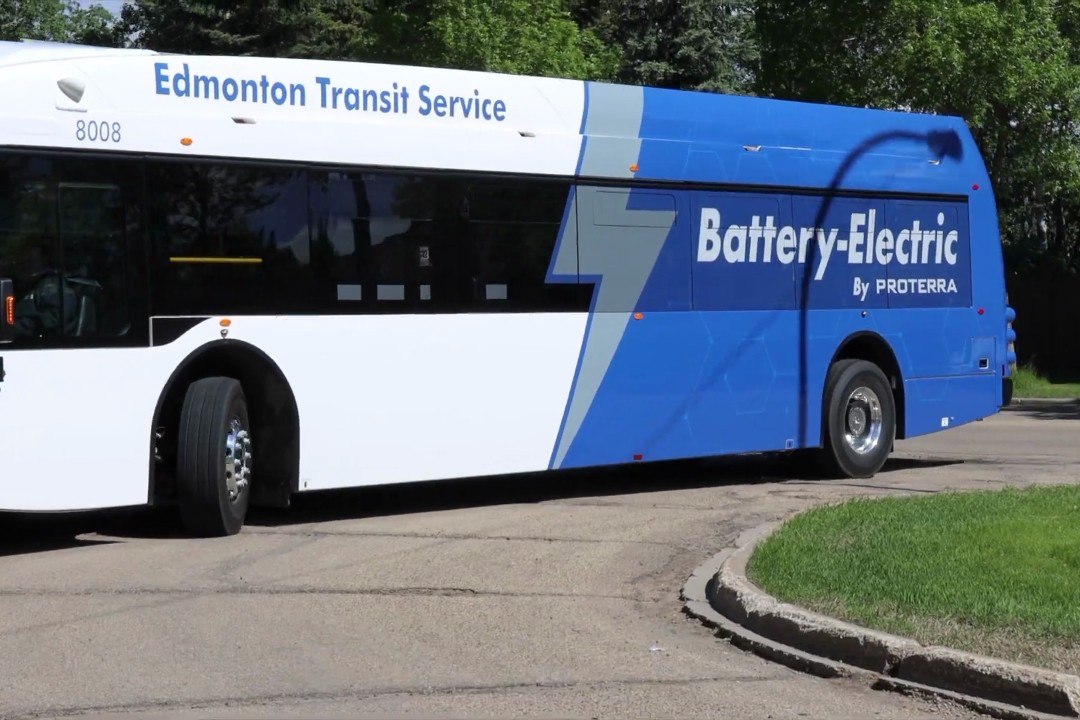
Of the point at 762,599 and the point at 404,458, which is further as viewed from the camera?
the point at 404,458

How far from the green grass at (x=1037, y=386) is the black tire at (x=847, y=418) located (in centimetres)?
1470

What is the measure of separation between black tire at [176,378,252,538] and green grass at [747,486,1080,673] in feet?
12.6

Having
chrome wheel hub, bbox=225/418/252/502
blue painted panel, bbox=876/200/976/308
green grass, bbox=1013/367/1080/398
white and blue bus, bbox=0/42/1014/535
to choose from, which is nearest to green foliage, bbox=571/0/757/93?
green grass, bbox=1013/367/1080/398

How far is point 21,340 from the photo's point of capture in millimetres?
10031

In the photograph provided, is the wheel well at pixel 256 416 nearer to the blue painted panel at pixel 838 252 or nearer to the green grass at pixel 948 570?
the green grass at pixel 948 570

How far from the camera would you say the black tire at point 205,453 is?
10.8 metres

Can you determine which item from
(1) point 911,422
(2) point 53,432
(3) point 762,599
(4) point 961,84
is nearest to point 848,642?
(3) point 762,599

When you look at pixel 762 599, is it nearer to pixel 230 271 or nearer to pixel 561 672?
pixel 561 672

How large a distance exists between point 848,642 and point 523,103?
6.62 m

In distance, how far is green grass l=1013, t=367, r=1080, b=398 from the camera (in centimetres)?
2920

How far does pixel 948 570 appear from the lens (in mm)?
8734

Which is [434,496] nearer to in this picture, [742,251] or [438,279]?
[438,279]

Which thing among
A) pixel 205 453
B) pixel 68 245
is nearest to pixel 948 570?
pixel 205 453

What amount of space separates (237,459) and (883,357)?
22.9ft
